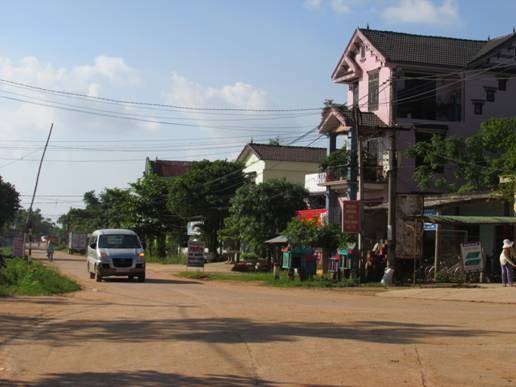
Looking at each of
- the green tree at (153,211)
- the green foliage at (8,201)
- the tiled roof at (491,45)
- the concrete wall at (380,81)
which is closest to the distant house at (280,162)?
the green tree at (153,211)

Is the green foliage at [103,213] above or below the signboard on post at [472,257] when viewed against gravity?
above

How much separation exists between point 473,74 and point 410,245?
57.5 feet

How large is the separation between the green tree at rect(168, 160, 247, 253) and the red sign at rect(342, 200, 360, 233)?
1218 inches

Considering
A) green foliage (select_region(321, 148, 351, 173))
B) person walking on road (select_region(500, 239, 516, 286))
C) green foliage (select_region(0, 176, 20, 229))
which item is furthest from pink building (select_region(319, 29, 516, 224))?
green foliage (select_region(0, 176, 20, 229))

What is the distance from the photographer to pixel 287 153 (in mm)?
63938

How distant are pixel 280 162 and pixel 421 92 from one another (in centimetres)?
2210

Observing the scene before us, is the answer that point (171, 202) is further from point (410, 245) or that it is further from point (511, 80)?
point (410, 245)

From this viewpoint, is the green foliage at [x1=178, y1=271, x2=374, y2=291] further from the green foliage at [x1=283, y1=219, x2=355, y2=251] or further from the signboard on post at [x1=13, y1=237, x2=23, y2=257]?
the signboard on post at [x1=13, y1=237, x2=23, y2=257]

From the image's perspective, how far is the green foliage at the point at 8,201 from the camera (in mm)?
77875

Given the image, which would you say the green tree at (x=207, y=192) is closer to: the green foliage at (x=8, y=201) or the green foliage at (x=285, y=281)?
the green foliage at (x=285, y=281)

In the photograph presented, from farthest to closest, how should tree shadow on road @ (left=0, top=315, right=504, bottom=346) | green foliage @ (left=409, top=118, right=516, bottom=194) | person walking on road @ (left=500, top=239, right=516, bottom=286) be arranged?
green foliage @ (left=409, top=118, right=516, bottom=194), person walking on road @ (left=500, top=239, right=516, bottom=286), tree shadow on road @ (left=0, top=315, right=504, bottom=346)

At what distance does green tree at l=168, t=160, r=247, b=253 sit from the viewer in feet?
193

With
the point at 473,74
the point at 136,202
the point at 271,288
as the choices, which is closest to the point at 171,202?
the point at 136,202

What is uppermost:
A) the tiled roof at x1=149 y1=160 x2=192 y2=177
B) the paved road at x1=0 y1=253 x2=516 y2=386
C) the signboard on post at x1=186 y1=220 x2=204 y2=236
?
the tiled roof at x1=149 y1=160 x2=192 y2=177
